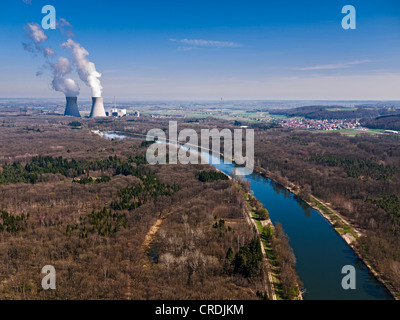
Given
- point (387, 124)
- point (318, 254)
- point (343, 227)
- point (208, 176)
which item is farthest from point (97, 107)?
point (387, 124)

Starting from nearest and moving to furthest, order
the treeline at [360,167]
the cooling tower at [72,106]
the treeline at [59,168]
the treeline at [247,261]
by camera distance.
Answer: the treeline at [247,261] → the treeline at [59,168] → the treeline at [360,167] → the cooling tower at [72,106]

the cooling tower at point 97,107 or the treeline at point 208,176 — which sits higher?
the cooling tower at point 97,107

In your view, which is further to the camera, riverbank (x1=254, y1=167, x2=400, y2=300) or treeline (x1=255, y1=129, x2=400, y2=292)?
treeline (x1=255, y1=129, x2=400, y2=292)

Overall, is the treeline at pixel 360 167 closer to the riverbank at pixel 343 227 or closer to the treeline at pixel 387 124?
the riverbank at pixel 343 227

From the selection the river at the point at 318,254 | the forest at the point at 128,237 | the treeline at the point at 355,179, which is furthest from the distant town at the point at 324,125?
the forest at the point at 128,237

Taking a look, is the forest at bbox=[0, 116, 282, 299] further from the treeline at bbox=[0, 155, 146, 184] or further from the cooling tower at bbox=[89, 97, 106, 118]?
the cooling tower at bbox=[89, 97, 106, 118]

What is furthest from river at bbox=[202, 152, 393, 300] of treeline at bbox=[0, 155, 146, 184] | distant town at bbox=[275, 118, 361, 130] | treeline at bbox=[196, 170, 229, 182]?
distant town at bbox=[275, 118, 361, 130]

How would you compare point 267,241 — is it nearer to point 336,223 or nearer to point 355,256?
point 355,256

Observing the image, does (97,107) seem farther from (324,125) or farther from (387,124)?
(387,124)
